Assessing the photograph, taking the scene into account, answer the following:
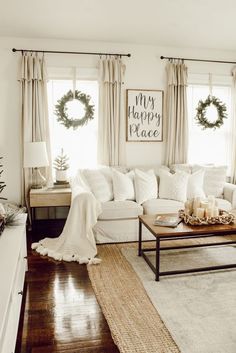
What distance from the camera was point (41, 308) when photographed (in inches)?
94.3

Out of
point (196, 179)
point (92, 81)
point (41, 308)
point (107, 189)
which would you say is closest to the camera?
point (41, 308)

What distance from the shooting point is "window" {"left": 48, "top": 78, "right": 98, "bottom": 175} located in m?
4.59

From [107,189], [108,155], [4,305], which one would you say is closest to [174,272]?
[107,189]

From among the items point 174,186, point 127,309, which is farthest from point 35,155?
point 127,309

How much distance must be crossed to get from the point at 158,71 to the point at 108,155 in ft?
5.00

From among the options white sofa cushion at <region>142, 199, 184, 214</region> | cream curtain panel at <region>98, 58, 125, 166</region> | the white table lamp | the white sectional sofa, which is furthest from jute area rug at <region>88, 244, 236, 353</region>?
cream curtain panel at <region>98, 58, 125, 166</region>

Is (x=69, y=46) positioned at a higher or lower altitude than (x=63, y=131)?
higher

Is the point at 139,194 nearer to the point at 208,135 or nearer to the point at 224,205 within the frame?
the point at 224,205

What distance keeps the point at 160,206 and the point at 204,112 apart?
2.02 metres

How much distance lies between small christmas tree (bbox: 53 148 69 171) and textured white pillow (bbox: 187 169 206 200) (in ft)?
5.78

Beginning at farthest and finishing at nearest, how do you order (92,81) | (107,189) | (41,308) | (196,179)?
(92,81), (196,179), (107,189), (41,308)

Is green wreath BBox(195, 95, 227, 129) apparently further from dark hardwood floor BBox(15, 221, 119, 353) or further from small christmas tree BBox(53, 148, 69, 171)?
dark hardwood floor BBox(15, 221, 119, 353)

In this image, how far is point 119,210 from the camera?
379cm

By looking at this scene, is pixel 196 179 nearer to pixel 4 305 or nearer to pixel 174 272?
pixel 174 272
